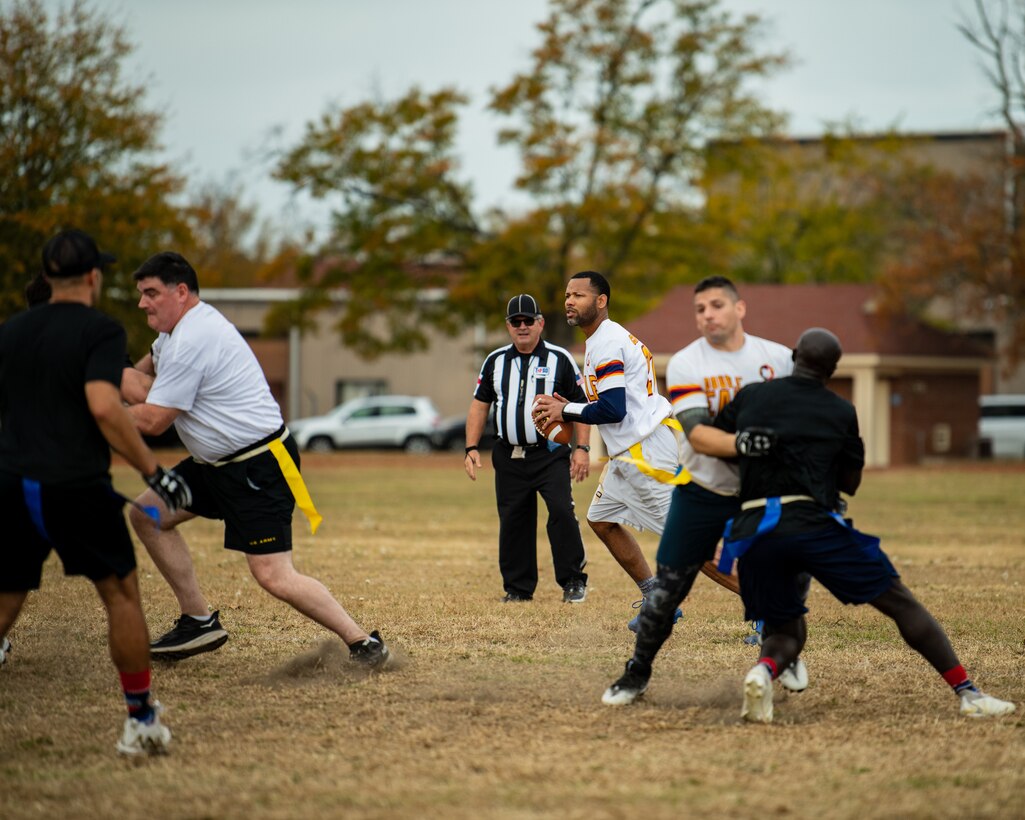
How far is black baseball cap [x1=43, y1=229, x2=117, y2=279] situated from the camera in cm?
539

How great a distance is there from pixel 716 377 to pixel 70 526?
9.25 feet

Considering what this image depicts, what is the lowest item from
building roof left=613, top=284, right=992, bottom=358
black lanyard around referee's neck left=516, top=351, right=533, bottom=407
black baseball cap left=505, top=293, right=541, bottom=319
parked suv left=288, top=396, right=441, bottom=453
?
parked suv left=288, top=396, right=441, bottom=453

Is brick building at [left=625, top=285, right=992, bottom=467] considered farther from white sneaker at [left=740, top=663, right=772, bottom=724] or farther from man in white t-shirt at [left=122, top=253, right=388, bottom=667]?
white sneaker at [left=740, top=663, right=772, bottom=724]

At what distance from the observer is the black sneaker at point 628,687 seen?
20.6 ft

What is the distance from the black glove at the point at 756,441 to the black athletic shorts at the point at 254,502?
2.41 m

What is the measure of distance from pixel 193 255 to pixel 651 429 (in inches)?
1027

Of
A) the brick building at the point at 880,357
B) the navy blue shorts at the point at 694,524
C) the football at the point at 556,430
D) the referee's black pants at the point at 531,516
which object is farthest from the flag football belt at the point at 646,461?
the brick building at the point at 880,357

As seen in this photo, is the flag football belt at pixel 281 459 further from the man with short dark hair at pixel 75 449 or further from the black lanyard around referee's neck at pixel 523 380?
the black lanyard around referee's neck at pixel 523 380

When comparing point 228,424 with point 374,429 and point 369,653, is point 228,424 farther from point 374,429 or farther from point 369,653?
point 374,429

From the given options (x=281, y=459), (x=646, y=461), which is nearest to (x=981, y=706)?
(x=646, y=461)

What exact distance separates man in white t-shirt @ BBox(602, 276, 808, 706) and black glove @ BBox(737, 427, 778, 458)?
28cm

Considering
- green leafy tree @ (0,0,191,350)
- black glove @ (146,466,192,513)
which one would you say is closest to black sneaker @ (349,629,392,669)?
black glove @ (146,466,192,513)

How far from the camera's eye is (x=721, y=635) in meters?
8.33

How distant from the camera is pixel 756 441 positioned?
559 centimetres
